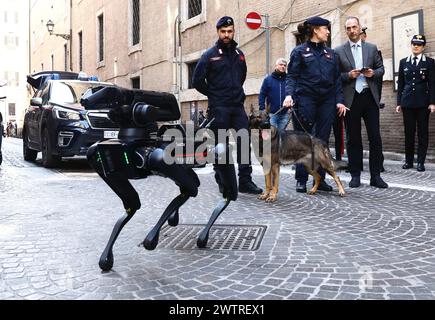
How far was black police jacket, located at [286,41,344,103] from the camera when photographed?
648cm

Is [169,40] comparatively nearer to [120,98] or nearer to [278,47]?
[278,47]

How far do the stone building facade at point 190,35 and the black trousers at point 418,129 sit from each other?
109 cm

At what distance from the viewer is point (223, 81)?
607 centimetres

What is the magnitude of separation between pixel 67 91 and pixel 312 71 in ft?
19.2

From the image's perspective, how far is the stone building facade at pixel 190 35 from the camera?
35.2 ft

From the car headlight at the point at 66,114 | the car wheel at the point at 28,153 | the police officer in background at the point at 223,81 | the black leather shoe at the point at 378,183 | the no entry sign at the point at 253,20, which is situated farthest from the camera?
the no entry sign at the point at 253,20

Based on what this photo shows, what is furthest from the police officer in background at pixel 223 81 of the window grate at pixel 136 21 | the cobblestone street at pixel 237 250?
the window grate at pixel 136 21

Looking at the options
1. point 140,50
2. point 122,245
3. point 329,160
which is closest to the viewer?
point 122,245

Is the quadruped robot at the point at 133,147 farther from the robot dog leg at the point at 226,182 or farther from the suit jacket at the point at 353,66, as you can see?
the suit jacket at the point at 353,66

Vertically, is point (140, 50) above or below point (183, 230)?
above

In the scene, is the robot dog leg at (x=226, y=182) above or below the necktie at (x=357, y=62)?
below

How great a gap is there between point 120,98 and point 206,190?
3863 millimetres
